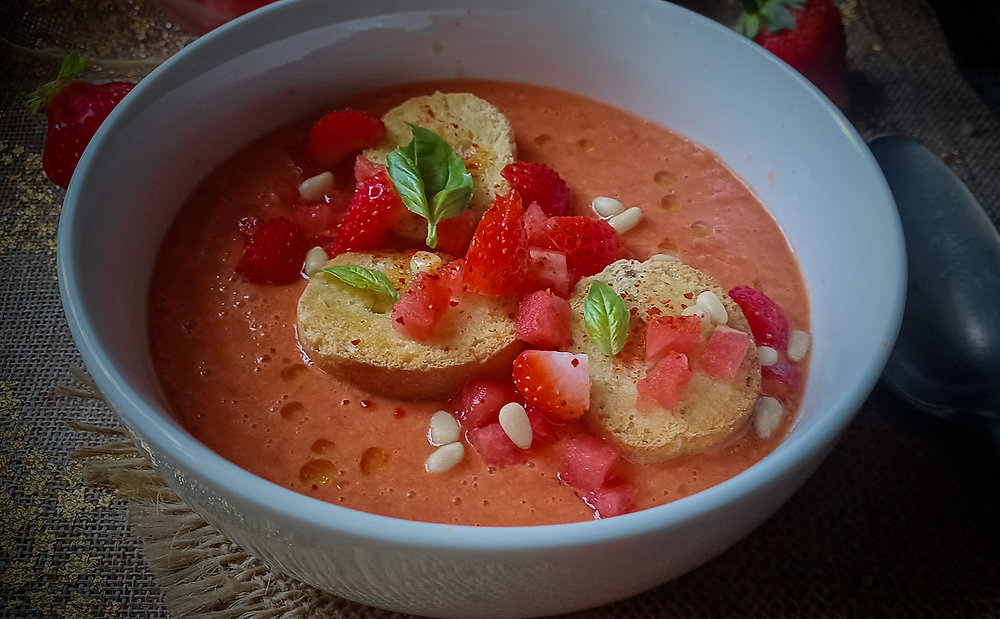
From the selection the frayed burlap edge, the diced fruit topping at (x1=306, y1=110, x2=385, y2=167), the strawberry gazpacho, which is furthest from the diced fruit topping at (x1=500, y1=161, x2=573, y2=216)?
the frayed burlap edge

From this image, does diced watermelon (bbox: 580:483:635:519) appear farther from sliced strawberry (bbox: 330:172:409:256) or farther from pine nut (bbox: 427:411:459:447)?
sliced strawberry (bbox: 330:172:409:256)

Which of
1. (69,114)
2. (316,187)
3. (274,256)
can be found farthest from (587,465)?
(69,114)

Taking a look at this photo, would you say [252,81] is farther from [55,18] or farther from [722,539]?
[722,539]

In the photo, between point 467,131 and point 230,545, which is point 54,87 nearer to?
point 467,131

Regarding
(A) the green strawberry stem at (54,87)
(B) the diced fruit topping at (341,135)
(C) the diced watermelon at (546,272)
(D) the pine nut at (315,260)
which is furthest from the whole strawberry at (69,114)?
(C) the diced watermelon at (546,272)

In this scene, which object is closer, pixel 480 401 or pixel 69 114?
pixel 480 401
